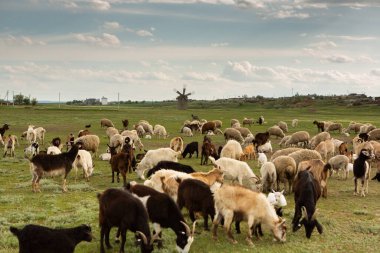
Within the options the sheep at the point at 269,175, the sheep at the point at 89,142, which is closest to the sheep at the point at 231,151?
the sheep at the point at 269,175

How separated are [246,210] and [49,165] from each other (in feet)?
28.9

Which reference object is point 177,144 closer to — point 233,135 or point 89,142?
point 89,142

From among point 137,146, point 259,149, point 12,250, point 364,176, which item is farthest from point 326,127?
point 12,250

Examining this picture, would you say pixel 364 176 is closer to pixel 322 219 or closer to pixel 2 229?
pixel 322 219

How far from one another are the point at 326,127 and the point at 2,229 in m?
40.4

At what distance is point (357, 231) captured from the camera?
11781 millimetres

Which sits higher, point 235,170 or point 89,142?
point 89,142

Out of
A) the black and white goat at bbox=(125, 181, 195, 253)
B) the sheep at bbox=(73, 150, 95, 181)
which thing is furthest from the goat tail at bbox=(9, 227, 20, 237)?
the sheep at bbox=(73, 150, 95, 181)

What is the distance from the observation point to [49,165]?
15812 millimetres

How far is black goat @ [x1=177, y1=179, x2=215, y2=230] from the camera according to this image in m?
10.9

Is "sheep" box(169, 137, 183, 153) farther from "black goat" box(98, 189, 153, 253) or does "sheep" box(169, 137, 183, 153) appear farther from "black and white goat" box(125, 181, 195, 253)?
"black goat" box(98, 189, 153, 253)

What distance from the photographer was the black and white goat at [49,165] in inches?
616

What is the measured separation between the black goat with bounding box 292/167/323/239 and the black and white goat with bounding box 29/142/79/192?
8922 millimetres

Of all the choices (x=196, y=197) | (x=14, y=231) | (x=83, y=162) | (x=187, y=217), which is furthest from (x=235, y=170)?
(x=14, y=231)
